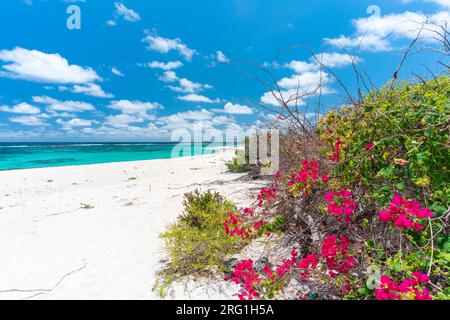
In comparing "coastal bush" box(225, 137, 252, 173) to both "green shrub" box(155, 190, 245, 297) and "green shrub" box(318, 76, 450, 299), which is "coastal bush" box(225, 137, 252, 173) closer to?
"green shrub" box(155, 190, 245, 297)

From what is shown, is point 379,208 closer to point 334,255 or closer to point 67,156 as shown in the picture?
point 334,255

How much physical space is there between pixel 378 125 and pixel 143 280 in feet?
10.6

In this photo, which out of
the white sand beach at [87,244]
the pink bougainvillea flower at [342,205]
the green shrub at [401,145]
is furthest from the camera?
the white sand beach at [87,244]

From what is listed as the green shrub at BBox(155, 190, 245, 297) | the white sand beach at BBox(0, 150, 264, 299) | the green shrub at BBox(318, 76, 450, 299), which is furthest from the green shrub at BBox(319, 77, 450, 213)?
the white sand beach at BBox(0, 150, 264, 299)

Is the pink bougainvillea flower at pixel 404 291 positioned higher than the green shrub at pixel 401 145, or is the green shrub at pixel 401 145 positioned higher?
the green shrub at pixel 401 145

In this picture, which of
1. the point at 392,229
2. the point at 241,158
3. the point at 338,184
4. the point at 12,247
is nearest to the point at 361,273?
the point at 392,229

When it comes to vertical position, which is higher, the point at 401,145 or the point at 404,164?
the point at 401,145

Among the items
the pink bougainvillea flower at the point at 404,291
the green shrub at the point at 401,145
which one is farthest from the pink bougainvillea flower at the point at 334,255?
the green shrub at the point at 401,145

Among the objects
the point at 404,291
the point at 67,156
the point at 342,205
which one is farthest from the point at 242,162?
the point at 67,156

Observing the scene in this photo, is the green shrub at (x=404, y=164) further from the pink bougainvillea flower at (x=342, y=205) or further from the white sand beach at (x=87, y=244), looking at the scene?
the white sand beach at (x=87, y=244)

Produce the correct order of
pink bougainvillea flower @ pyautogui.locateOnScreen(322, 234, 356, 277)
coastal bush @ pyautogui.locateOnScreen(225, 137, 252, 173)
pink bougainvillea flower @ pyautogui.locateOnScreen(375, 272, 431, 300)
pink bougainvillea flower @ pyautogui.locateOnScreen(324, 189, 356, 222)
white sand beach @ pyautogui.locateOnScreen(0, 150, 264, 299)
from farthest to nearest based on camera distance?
1. coastal bush @ pyautogui.locateOnScreen(225, 137, 252, 173)
2. white sand beach @ pyautogui.locateOnScreen(0, 150, 264, 299)
3. pink bougainvillea flower @ pyautogui.locateOnScreen(324, 189, 356, 222)
4. pink bougainvillea flower @ pyautogui.locateOnScreen(322, 234, 356, 277)
5. pink bougainvillea flower @ pyautogui.locateOnScreen(375, 272, 431, 300)

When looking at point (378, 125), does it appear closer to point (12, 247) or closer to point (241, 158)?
point (12, 247)
